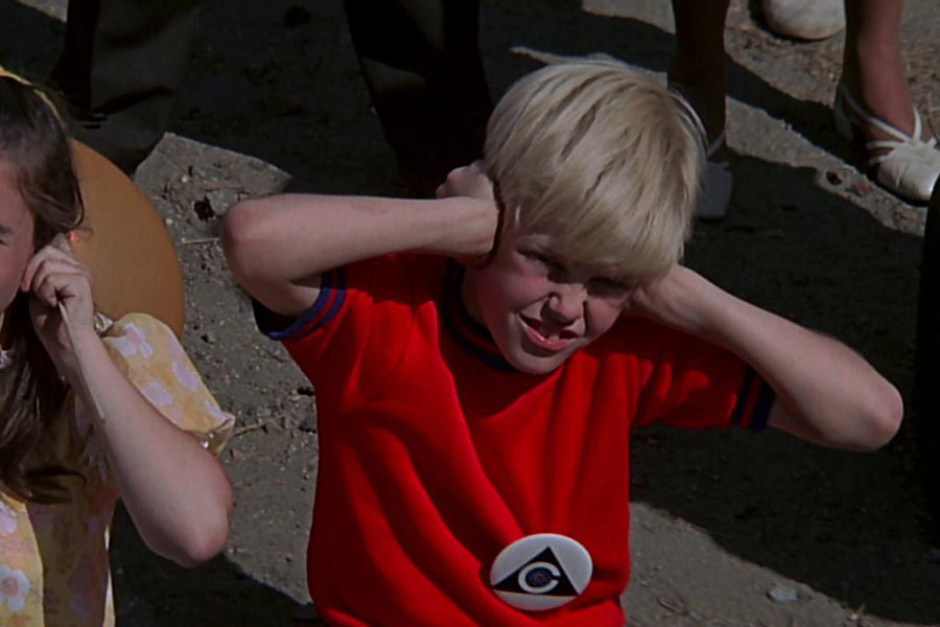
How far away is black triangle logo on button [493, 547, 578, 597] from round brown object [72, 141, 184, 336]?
2.74ft

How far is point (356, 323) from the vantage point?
2604 millimetres

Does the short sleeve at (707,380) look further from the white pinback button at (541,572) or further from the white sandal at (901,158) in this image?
the white sandal at (901,158)

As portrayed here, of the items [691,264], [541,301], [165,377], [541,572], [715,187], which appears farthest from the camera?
[715,187]

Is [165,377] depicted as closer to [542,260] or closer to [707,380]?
[542,260]

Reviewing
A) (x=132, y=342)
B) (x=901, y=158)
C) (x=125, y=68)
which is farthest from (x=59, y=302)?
(x=901, y=158)

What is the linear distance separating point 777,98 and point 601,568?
2.88m

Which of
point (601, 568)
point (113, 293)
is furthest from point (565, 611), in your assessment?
point (113, 293)

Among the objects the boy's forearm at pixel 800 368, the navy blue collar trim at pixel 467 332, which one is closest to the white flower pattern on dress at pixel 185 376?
the navy blue collar trim at pixel 467 332

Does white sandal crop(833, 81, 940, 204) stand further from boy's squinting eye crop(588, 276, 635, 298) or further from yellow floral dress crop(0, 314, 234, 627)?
yellow floral dress crop(0, 314, 234, 627)

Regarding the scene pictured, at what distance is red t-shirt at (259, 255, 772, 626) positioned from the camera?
2641mm

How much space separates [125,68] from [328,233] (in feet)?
6.84

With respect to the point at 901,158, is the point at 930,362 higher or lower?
higher

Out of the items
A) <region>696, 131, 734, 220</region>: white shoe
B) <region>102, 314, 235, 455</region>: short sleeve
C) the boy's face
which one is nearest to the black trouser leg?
<region>696, 131, 734, 220</region>: white shoe

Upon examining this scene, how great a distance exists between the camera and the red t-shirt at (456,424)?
104 inches
